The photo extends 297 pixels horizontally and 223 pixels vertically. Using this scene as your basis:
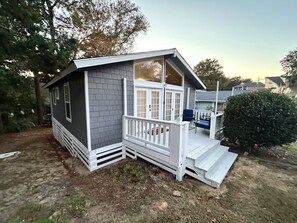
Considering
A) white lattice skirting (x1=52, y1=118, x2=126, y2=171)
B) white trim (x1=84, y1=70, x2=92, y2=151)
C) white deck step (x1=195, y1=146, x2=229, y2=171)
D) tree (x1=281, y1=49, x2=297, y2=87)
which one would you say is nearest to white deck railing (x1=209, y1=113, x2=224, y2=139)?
white deck step (x1=195, y1=146, x2=229, y2=171)

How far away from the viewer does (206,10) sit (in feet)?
23.9

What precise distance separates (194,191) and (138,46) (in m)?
13.7

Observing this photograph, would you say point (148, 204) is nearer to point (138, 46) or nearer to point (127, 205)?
point (127, 205)

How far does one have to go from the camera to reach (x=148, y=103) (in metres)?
5.60

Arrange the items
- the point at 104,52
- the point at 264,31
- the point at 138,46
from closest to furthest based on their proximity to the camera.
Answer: the point at 264,31, the point at 104,52, the point at 138,46

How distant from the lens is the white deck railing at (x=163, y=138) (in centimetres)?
327

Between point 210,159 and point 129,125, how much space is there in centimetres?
261

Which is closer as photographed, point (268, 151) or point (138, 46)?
point (268, 151)

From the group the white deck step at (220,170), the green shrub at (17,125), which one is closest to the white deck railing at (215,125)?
the white deck step at (220,170)

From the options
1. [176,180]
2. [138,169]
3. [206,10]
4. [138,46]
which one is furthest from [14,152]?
[138,46]

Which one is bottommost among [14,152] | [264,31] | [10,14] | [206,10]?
[14,152]

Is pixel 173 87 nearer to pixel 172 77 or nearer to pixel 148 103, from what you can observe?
pixel 172 77

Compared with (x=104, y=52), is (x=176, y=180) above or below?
below

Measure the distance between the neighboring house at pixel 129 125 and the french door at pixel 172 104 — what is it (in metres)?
0.89
